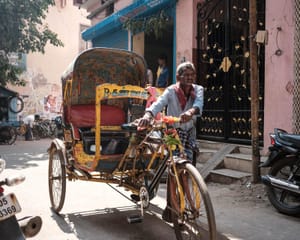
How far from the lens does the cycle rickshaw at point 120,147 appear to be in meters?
3.25

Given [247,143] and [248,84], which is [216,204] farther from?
[248,84]

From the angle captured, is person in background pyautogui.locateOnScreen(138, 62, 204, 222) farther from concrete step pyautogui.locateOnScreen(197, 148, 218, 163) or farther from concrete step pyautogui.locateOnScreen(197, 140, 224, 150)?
concrete step pyautogui.locateOnScreen(197, 140, 224, 150)

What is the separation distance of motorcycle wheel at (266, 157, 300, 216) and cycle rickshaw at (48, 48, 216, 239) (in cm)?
177

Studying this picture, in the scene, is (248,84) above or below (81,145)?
above

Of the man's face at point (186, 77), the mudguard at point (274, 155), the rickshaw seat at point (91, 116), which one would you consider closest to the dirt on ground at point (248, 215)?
the mudguard at point (274, 155)

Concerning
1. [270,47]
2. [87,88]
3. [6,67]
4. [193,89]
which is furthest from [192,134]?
[6,67]

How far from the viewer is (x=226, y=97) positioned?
303 inches

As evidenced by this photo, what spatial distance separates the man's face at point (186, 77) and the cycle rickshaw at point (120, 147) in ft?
1.94

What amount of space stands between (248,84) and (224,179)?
207 centimetres

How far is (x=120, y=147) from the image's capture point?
14.9 ft

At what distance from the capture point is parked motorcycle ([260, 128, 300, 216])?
4.49 m

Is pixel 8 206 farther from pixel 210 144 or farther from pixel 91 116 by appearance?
pixel 210 144

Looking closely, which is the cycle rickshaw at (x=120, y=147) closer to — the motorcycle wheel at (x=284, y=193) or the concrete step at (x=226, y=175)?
the motorcycle wheel at (x=284, y=193)

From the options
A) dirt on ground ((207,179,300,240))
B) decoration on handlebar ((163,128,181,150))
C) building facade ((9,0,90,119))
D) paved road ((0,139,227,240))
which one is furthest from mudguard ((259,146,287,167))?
building facade ((9,0,90,119))
